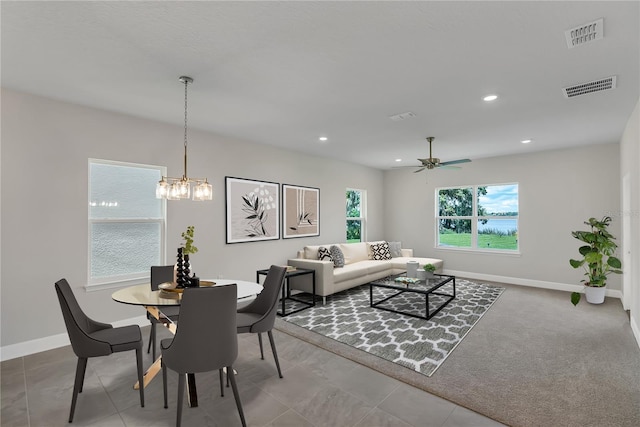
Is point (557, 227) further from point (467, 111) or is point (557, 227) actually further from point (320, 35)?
point (320, 35)

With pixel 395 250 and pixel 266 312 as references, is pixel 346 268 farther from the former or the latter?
pixel 266 312

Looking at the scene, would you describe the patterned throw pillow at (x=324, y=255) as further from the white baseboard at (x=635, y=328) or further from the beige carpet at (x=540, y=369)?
the white baseboard at (x=635, y=328)

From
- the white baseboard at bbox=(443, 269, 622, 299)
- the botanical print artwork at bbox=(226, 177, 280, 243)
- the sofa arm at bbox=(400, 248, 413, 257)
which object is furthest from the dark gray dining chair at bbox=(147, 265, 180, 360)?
the white baseboard at bbox=(443, 269, 622, 299)

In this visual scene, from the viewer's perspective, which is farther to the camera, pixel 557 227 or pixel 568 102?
pixel 557 227

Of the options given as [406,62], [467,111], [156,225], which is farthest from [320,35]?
[156,225]

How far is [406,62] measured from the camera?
249 cm

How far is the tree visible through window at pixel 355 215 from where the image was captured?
731 cm

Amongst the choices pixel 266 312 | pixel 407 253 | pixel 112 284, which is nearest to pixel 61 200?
pixel 112 284

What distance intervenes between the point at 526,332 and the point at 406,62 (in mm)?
3391

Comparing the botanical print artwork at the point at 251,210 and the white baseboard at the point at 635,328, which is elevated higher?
the botanical print artwork at the point at 251,210

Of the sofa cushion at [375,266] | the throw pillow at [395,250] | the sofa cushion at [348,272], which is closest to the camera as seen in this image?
the sofa cushion at [348,272]

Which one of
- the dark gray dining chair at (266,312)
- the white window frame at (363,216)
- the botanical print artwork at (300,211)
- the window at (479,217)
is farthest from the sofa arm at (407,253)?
the dark gray dining chair at (266,312)

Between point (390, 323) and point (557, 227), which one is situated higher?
point (557, 227)

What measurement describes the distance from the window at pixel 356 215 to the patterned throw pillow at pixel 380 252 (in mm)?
773
